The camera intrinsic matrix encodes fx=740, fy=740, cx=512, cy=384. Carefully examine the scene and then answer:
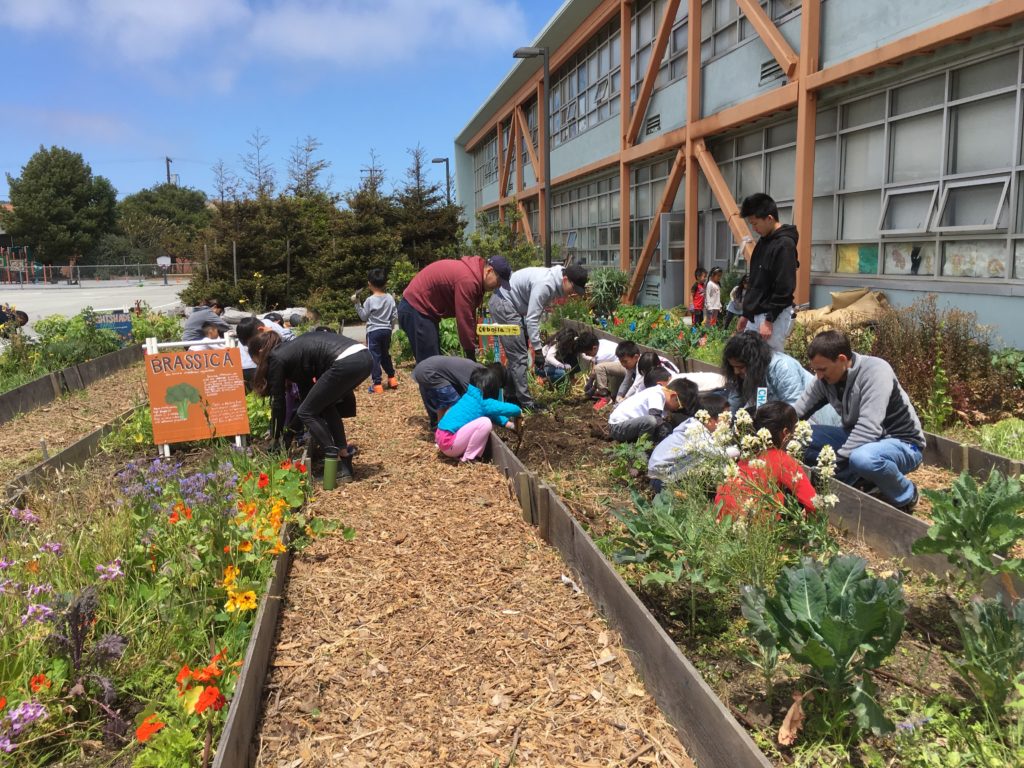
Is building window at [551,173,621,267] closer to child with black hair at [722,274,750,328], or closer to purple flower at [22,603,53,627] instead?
child with black hair at [722,274,750,328]

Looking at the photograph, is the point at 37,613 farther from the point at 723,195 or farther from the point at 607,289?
the point at 607,289

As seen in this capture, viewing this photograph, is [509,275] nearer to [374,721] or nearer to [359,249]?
[374,721]

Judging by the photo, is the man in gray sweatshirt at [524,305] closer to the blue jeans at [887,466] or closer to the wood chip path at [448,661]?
the wood chip path at [448,661]

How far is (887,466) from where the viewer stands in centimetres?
414

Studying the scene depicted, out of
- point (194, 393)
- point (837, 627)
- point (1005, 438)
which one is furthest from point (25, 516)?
point (1005, 438)

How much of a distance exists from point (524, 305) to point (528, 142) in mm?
20796

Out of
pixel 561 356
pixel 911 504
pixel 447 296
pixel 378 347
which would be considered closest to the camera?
pixel 911 504

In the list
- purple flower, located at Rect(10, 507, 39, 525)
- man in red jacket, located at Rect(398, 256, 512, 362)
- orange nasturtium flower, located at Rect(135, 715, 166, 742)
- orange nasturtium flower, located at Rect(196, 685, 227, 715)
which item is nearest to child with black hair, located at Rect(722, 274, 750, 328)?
man in red jacket, located at Rect(398, 256, 512, 362)

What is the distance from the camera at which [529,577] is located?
3.87 metres

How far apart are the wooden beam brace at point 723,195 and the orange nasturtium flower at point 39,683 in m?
11.2

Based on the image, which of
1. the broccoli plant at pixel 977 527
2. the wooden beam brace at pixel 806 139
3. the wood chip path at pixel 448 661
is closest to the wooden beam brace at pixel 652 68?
the wooden beam brace at pixel 806 139

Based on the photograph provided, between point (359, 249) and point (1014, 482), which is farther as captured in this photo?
point (359, 249)

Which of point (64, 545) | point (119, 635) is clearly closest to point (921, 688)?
point (119, 635)

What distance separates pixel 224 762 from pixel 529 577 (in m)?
1.92
